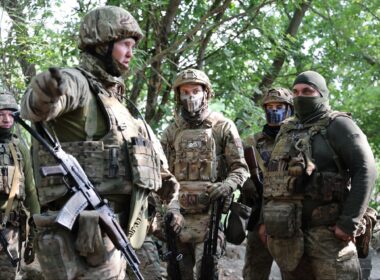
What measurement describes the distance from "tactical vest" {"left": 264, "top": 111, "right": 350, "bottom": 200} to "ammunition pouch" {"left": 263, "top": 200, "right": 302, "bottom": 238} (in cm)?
11

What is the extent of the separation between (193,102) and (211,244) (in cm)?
156

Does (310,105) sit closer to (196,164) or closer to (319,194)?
(319,194)

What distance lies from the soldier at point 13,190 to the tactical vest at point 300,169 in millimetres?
3168

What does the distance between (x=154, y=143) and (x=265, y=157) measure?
132 inches

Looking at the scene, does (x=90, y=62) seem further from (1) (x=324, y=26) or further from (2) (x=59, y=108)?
(1) (x=324, y=26)

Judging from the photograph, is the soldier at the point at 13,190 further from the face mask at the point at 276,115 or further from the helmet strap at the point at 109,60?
the helmet strap at the point at 109,60

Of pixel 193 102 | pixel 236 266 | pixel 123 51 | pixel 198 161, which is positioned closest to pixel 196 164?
pixel 198 161

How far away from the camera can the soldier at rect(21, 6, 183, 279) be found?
4605 mm

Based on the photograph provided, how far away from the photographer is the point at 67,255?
462 cm

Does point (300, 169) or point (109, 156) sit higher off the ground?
point (109, 156)

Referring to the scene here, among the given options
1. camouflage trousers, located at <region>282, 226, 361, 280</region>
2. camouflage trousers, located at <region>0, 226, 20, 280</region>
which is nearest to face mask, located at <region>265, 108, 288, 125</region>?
camouflage trousers, located at <region>282, 226, 361, 280</region>

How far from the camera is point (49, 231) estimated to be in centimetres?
467

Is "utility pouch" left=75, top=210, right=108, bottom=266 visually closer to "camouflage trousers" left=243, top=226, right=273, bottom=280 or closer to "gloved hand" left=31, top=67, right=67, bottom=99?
"gloved hand" left=31, top=67, right=67, bottom=99

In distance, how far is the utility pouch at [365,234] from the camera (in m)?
6.71
